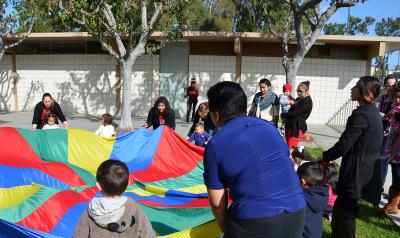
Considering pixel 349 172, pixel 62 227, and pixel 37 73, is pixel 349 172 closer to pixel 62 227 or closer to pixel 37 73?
pixel 62 227

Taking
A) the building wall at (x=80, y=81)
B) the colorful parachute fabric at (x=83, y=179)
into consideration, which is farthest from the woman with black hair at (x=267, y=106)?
the building wall at (x=80, y=81)

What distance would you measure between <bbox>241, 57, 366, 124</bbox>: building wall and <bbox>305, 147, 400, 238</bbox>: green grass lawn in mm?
8778

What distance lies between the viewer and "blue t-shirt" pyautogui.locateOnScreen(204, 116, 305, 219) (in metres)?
1.96

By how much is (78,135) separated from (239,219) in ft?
13.3

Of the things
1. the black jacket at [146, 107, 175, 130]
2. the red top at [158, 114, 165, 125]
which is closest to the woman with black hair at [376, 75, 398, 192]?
the black jacket at [146, 107, 175, 130]

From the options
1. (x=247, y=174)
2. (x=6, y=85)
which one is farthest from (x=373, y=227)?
(x=6, y=85)

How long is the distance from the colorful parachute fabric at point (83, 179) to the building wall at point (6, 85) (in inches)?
465

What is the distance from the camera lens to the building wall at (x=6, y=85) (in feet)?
50.8

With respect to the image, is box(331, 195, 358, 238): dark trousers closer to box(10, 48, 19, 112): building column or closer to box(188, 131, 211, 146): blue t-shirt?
box(188, 131, 211, 146): blue t-shirt

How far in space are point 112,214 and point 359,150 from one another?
7.05 feet

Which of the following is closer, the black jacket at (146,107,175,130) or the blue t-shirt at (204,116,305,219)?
the blue t-shirt at (204,116,305,219)

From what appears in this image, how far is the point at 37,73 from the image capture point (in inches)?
599

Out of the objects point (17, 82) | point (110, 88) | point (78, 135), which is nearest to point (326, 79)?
point (110, 88)

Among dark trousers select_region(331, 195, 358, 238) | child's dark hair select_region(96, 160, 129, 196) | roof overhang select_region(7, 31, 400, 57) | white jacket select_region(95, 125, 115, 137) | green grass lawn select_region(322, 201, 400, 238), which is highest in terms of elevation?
roof overhang select_region(7, 31, 400, 57)
